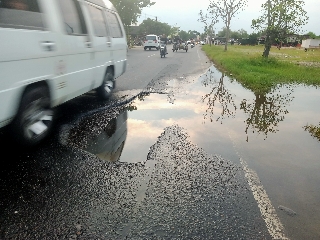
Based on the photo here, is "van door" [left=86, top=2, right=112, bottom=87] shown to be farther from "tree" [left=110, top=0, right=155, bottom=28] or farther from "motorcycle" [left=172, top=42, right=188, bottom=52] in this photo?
"tree" [left=110, top=0, right=155, bottom=28]

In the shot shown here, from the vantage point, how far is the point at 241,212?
2.96 meters

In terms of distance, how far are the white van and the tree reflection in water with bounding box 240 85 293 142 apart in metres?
3.43

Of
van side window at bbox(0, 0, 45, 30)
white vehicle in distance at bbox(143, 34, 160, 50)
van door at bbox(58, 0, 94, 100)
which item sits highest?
van side window at bbox(0, 0, 45, 30)

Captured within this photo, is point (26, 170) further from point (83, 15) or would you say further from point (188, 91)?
point (188, 91)

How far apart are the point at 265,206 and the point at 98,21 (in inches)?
196

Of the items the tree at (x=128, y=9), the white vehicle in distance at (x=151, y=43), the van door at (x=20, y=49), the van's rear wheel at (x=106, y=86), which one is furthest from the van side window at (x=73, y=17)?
the tree at (x=128, y=9)

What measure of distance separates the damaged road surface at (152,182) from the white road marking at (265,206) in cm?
1

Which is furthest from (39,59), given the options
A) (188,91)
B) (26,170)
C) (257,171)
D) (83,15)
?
(188,91)

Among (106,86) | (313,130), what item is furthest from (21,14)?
(313,130)

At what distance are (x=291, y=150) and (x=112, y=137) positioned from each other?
299 centimetres

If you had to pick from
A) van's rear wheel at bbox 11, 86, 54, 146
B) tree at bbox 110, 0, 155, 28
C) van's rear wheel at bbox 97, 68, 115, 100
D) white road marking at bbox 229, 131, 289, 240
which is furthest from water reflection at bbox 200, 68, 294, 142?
tree at bbox 110, 0, 155, 28

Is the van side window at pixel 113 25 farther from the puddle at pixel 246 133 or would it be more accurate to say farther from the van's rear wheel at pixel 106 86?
the puddle at pixel 246 133

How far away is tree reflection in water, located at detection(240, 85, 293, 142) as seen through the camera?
5959mm

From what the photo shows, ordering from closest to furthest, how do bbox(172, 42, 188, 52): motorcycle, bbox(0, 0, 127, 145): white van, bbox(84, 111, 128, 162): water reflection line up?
bbox(0, 0, 127, 145): white van < bbox(84, 111, 128, 162): water reflection < bbox(172, 42, 188, 52): motorcycle
